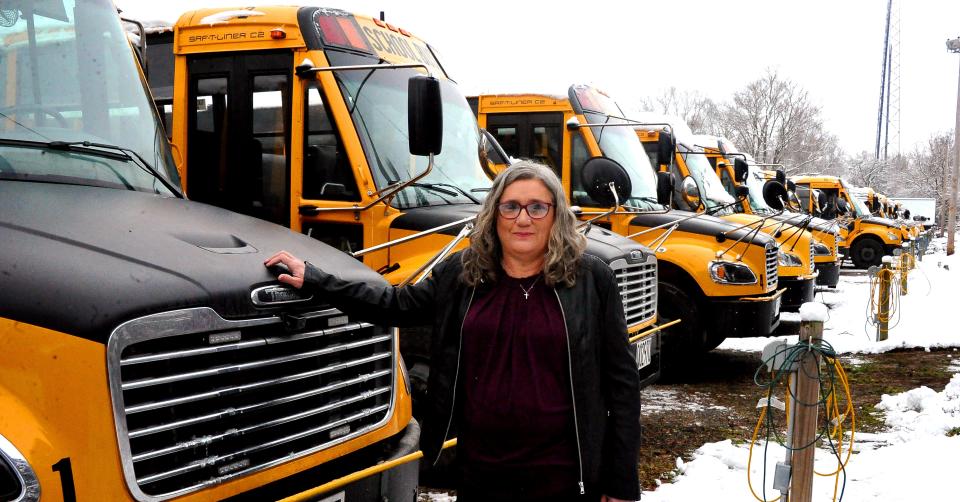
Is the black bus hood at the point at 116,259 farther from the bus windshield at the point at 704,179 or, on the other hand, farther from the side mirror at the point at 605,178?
the bus windshield at the point at 704,179

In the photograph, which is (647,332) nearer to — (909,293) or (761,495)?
(761,495)

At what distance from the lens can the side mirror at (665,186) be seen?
8711 millimetres

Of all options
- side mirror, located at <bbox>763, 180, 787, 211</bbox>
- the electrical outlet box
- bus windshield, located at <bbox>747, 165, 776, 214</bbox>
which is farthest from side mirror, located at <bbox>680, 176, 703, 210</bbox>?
the electrical outlet box

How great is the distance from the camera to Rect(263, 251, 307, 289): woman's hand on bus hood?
2781 millimetres

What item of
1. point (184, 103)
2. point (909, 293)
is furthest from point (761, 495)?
point (909, 293)

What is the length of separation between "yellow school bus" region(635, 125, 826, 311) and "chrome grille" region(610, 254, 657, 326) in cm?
365

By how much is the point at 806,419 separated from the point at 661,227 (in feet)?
14.6

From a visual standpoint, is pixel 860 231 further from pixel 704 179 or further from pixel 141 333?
pixel 141 333

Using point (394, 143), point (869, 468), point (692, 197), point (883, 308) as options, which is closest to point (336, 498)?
point (394, 143)

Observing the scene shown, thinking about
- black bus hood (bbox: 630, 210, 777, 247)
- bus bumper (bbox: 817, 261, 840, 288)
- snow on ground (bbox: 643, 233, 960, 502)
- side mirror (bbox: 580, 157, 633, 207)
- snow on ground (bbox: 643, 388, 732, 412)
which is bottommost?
snow on ground (bbox: 643, 388, 732, 412)

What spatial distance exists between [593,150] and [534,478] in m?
6.30

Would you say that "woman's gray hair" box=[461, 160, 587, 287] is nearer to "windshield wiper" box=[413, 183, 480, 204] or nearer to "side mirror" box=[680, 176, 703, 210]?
"windshield wiper" box=[413, 183, 480, 204]

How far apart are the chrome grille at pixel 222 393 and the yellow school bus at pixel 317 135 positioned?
1.95 m

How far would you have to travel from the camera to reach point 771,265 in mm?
9312
